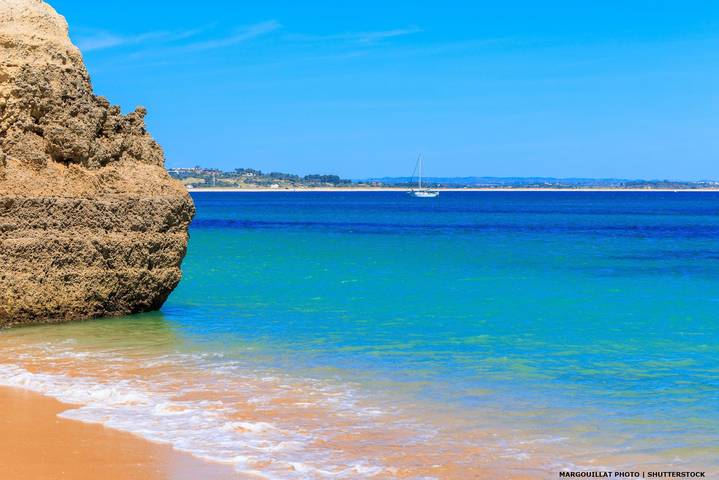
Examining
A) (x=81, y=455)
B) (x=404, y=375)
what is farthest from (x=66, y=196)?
(x=81, y=455)

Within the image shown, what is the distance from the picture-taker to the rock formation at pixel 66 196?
12.6 metres

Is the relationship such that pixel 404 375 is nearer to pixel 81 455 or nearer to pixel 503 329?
pixel 503 329

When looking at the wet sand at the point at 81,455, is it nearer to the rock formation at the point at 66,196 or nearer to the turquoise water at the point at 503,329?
the turquoise water at the point at 503,329

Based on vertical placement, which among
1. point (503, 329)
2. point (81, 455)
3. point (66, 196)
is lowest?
point (503, 329)

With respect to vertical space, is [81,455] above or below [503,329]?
above

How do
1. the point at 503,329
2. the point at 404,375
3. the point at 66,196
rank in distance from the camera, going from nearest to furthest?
1. the point at 404,375
2. the point at 66,196
3. the point at 503,329

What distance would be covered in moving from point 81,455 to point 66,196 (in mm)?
6683

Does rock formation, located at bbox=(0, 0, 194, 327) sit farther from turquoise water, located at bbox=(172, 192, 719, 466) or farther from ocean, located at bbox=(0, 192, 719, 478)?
turquoise water, located at bbox=(172, 192, 719, 466)

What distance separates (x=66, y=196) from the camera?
42.4 ft

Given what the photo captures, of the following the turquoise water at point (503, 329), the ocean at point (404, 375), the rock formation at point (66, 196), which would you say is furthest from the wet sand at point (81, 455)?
the rock formation at point (66, 196)

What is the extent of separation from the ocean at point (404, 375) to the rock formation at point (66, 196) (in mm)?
588

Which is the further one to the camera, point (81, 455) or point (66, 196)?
point (66, 196)

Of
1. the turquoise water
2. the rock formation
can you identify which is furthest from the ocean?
the rock formation

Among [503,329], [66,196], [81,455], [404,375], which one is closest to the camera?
[81,455]
